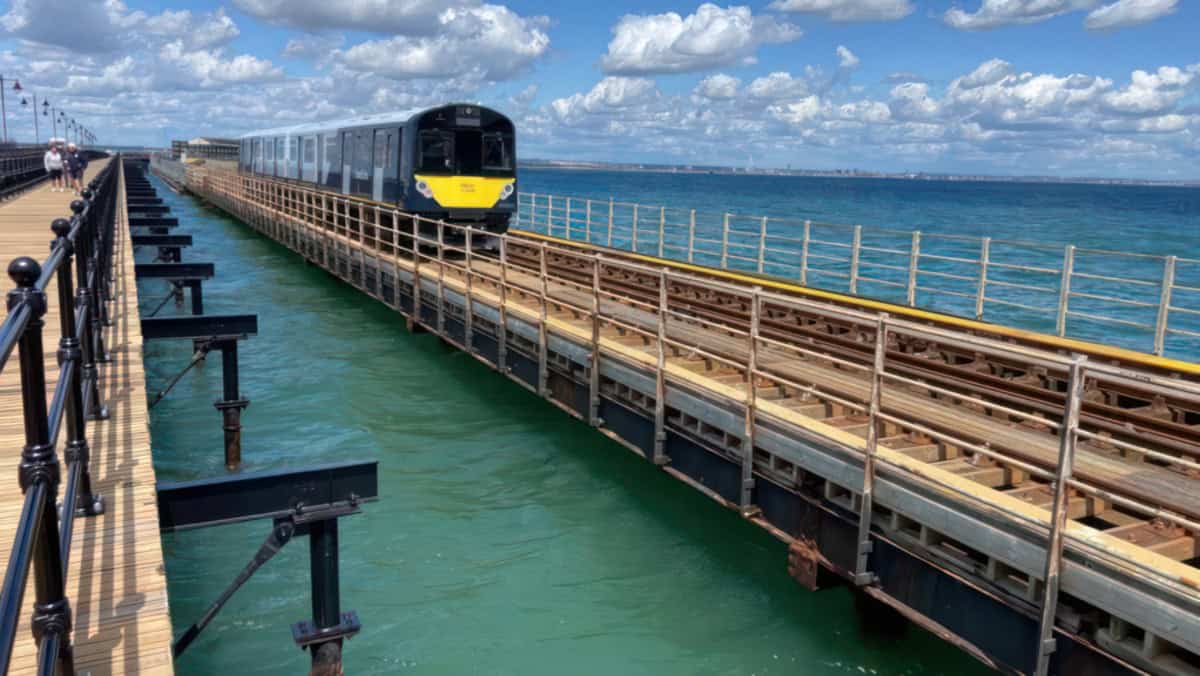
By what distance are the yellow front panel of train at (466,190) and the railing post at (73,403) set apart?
589 inches

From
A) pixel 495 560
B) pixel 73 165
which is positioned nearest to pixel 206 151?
pixel 73 165

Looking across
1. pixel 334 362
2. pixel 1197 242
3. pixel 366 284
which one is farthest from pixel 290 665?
pixel 1197 242

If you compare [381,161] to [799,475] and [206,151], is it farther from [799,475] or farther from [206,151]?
[206,151]

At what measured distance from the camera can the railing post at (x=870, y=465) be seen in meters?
6.00

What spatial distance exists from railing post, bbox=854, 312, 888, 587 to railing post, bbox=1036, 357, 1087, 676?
1.27 m

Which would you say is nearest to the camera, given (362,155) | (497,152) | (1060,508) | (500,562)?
(1060,508)

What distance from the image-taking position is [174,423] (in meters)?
12.4

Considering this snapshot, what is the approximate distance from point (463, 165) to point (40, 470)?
59.0 feet

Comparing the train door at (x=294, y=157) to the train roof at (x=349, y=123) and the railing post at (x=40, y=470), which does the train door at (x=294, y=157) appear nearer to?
the train roof at (x=349, y=123)

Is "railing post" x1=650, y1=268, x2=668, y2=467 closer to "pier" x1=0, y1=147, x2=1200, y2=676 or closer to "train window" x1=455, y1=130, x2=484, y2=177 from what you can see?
"pier" x1=0, y1=147, x2=1200, y2=676

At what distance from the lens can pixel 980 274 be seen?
1395cm

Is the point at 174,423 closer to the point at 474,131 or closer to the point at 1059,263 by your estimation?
the point at 474,131

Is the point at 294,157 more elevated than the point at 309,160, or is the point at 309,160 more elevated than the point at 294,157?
the point at 294,157

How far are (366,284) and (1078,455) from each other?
15.2 m
